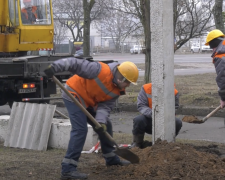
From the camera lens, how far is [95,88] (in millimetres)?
5070

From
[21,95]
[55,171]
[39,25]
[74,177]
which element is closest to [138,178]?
[74,177]

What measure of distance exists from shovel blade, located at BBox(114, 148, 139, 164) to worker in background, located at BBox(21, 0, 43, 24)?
24.9 ft

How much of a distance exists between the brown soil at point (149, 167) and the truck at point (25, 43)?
4.32 meters

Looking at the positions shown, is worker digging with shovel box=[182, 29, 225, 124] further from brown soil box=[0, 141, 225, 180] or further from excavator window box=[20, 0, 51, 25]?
excavator window box=[20, 0, 51, 25]

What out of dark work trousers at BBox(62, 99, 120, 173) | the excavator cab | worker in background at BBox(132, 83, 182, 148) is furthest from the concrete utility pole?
the excavator cab

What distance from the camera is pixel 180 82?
15.9 meters

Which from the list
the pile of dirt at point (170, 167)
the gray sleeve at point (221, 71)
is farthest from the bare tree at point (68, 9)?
the pile of dirt at point (170, 167)

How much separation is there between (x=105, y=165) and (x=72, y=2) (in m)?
32.8

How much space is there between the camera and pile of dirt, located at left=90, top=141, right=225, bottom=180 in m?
4.98

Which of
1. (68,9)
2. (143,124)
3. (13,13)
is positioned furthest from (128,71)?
(68,9)

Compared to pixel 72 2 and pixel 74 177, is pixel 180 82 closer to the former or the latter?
pixel 74 177

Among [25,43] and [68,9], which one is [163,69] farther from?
[68,9]

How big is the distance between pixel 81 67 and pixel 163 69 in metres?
1.44

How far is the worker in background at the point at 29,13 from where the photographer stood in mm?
12086
